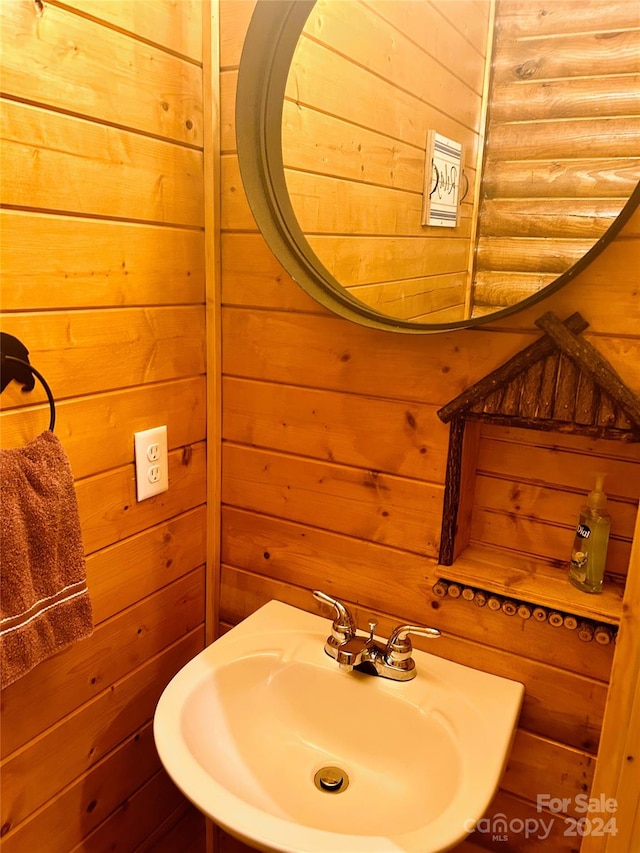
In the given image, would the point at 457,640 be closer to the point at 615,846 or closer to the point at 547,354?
the point at 615,846

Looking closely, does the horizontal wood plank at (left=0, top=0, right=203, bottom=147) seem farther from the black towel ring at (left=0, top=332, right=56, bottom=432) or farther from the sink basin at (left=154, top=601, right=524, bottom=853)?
the sink basin at (left=154, top=601, right=524, bottom=853)

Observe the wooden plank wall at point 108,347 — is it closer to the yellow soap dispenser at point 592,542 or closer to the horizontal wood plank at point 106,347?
the horizontal wood plank at point 106,347

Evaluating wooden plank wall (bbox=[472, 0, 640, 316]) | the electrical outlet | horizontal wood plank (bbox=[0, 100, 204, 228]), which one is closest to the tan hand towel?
the electrical outlet

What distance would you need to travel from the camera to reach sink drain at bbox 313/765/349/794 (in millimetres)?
1013

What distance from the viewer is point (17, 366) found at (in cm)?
86

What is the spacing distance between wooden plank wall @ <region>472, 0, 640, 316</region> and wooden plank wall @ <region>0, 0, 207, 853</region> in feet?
1.73

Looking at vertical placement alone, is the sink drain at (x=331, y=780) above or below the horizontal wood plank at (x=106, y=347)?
below

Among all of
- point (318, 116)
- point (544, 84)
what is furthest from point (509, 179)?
point (318, 116)

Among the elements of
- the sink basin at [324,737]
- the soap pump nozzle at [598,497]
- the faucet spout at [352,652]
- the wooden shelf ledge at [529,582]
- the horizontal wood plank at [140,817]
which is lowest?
the horizontal wood plank at [140,817]

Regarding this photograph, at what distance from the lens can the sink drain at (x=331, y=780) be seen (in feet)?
3.32

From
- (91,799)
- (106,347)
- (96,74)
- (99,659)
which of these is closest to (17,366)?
(106,347)

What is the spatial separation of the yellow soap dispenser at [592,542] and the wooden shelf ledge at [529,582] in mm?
22

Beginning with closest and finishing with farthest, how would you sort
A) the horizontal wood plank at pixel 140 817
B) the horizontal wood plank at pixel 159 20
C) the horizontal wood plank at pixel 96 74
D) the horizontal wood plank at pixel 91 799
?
the horizontal wood plank at pixel 96 74, the horizontal wood plank at pixel 159 20, the horizontal wood plank at pixel 91 799, the horizontal wood plank at pixel 140 817

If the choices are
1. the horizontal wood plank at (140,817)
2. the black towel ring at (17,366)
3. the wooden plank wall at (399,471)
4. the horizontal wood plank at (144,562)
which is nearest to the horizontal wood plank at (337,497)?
the wooden plank wall at (399,471)
